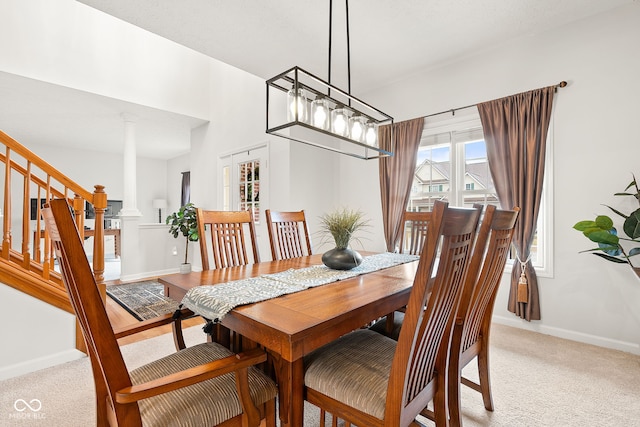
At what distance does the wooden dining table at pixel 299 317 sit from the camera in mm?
973

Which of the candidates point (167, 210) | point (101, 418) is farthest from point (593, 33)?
point (167, 210)

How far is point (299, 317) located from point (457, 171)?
283 centimetres

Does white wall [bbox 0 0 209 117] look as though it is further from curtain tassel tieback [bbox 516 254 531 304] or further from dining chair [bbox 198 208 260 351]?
curtain tassel tieback [bbox 516 254 531 304]

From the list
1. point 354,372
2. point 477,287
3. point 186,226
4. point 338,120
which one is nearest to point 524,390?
point 477,287

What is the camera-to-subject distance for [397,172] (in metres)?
3.54

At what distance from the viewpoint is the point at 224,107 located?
4.94 metres

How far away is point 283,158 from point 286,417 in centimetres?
318

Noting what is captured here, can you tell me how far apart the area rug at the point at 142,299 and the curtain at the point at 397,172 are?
8.49ft

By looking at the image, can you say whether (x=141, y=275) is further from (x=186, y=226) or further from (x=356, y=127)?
(x=356, y=127)

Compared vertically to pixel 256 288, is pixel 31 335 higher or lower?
lower

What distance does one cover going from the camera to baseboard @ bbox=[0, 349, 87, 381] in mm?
1971

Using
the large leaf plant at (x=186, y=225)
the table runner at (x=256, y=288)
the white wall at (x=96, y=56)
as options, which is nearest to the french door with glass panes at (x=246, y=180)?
the large leaf plant at (x=186, y=225)

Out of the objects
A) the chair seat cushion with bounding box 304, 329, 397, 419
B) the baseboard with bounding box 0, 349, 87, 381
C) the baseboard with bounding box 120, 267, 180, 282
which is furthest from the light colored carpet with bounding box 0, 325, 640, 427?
the baseboard with bounding box 120, 267, 180, 282

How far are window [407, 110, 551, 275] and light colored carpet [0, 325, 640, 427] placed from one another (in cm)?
80
